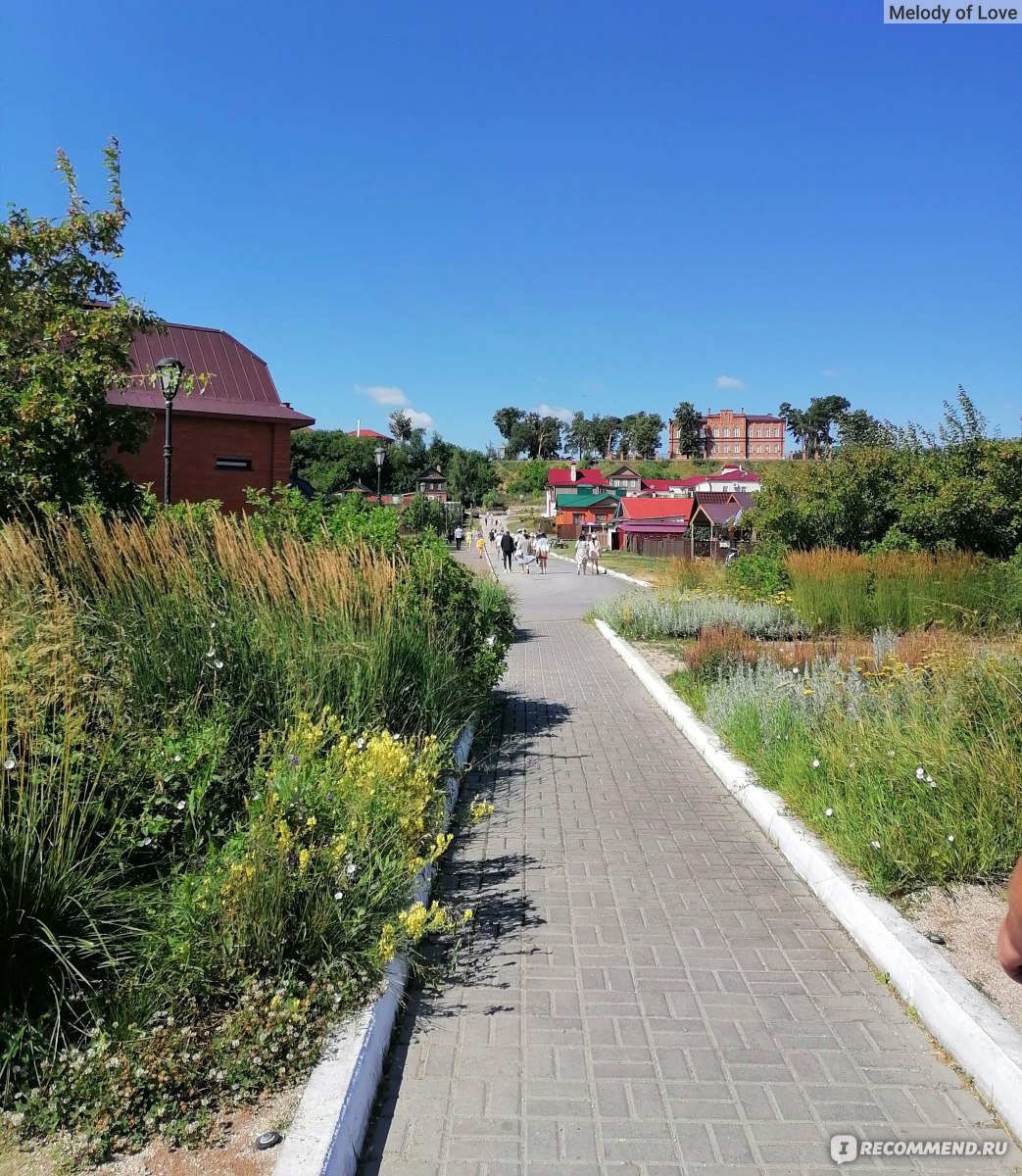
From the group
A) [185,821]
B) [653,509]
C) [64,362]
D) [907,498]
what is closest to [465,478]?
[653,509]

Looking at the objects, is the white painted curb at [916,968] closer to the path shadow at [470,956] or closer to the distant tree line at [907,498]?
the path shadow at [470,956]

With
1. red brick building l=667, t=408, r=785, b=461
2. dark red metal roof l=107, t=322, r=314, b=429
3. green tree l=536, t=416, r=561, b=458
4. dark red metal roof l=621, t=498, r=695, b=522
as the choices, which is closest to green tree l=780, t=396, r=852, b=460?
red brick building l=667, t=408, r=785, b=461

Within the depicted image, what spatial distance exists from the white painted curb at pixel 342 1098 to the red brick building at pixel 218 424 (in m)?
22.0

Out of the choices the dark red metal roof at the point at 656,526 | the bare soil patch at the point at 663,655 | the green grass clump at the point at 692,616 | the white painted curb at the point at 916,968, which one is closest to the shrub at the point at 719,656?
the bare soil patch at the point at 663,655

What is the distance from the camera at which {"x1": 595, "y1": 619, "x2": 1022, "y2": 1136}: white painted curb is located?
2947 millimetres

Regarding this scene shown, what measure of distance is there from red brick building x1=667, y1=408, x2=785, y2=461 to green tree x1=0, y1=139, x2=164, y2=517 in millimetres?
170587

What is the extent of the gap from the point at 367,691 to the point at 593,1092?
307 centimetres

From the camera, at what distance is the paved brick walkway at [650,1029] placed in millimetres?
2732

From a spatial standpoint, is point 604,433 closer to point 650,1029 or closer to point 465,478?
point 465,478

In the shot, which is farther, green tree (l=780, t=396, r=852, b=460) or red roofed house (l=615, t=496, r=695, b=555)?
green tree (l=780, t=396, r=852, b=460)

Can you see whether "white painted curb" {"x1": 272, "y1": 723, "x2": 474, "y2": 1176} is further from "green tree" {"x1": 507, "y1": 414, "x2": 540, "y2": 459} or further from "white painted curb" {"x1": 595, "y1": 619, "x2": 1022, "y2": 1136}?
"green tree" {"x1": 507, "y1": 414, "x2": 540, "y2": 459}

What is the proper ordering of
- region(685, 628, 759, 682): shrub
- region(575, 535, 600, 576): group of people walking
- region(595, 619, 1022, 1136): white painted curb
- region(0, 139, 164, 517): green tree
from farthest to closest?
region(575, 535, 600, 576): group of people walking, region(685, 628, 759, 682): shrub, region(0, 139, 164, 517): green tree, region(595, 619, 1022, 1136): white painted curb

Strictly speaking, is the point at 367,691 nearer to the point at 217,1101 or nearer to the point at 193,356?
the point at 217,1101

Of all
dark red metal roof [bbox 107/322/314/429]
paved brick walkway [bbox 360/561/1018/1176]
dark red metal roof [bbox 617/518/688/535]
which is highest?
dark red metal roof [bbox 107/322/314/429]
